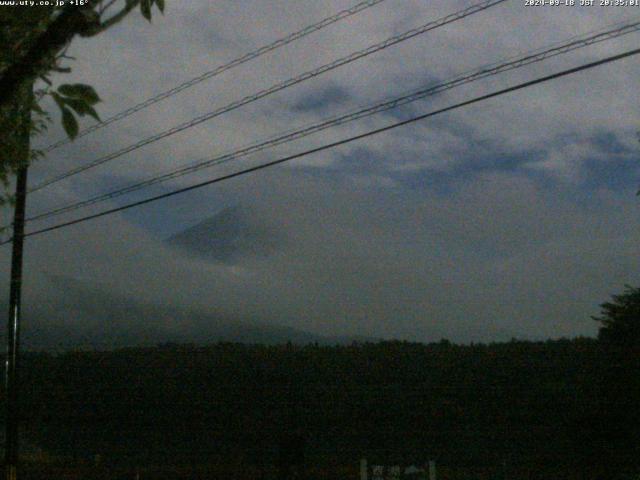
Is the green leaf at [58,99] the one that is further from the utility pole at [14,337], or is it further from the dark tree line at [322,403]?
the dark tree line at [322,403]

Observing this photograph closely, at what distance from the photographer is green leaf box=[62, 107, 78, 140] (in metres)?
4.05

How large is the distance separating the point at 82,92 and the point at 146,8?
0.65 metres

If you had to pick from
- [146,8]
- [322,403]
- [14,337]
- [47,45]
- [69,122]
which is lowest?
[322,403]

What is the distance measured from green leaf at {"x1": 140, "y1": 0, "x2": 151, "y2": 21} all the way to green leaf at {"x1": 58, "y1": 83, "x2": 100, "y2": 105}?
23.4 inches

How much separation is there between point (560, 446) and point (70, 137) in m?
29.8

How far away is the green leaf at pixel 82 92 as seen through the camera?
4.04m

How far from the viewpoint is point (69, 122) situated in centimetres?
405

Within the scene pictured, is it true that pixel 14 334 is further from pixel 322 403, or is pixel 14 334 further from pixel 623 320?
pixel 322 403

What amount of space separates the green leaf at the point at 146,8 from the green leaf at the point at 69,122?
28.3 inches

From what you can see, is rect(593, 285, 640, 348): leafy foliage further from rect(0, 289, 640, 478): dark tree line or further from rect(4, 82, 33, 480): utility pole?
rect(4, 82, 33, 480): utility pole

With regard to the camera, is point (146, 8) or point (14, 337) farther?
point (14, 337)

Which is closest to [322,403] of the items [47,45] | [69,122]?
[69,122]

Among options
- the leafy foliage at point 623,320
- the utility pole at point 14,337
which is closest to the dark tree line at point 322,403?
the leafy foliage at point 623,320

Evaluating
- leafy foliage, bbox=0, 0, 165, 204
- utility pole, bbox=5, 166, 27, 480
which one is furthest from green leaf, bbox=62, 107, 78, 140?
utility pole, bbox=5, 166, 27, 480
